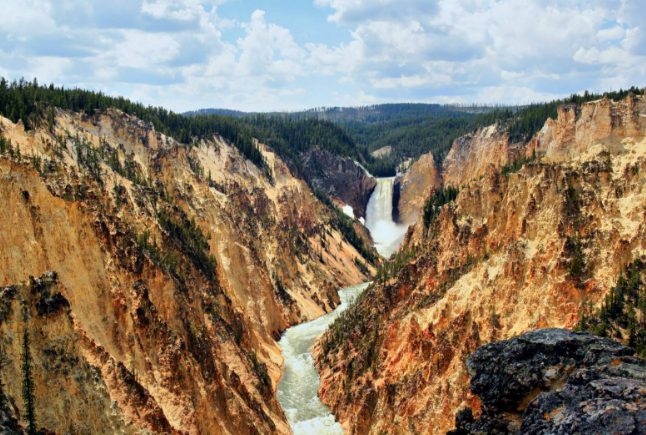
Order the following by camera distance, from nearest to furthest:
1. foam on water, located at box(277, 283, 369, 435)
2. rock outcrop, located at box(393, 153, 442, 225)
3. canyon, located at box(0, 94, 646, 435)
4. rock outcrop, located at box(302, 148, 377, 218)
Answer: canyon, located at box(0, 94, 646, 435) → foam on water, located at box(277, 283, 369, 435) → rock outcrop, located at box(393, 153, 442, 225) → rock outcrop, located at box(302, 148, 377, 218)

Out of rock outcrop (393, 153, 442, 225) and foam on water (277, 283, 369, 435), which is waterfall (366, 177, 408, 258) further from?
foam on water (277, 283, 369, 435)

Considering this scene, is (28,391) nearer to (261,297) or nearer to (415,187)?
(261,297)

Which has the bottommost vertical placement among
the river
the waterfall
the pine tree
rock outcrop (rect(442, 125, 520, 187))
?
the river

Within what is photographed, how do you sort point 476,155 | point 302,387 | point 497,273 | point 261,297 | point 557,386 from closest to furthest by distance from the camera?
point 557,386 → point 497,273 → point 302,387 → point 261,297 → point 476,155

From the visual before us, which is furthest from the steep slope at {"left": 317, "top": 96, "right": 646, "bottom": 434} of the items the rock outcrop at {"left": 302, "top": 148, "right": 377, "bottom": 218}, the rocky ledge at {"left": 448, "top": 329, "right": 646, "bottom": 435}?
the rock outcrop at {"left": 302, "top": 148, "right": 377, "bottom": 218}

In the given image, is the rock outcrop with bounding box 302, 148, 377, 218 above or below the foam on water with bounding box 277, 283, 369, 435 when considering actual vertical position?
above

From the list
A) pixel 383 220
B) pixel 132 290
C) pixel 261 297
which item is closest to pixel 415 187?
pixel 383 220

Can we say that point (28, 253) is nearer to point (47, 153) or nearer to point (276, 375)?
point (47, 153)

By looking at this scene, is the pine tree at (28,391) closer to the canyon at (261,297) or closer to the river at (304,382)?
the canyon at (261,297)
